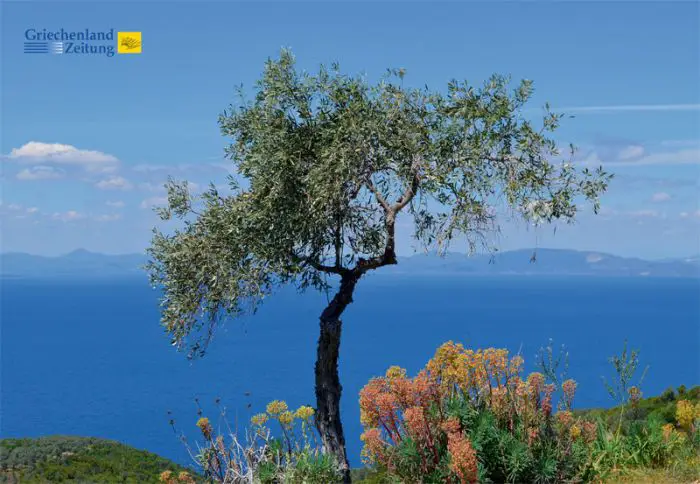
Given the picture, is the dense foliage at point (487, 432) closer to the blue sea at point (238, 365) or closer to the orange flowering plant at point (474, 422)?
the orange flowering plant at point (474, 422)

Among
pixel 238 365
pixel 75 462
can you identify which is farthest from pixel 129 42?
pixel 238 365

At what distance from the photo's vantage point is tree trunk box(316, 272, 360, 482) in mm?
13781

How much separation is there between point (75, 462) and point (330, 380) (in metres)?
20.5

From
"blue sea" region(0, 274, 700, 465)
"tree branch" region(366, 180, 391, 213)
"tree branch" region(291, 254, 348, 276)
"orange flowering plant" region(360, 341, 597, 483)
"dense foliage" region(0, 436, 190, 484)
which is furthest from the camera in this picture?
"blue sea" region(0, 274, 700, 465)

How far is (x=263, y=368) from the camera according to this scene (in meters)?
126

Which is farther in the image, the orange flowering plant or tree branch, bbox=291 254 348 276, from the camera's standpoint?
tree branch, bbox=291 254 348 276

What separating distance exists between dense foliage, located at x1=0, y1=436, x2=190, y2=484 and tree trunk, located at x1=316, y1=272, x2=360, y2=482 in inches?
470

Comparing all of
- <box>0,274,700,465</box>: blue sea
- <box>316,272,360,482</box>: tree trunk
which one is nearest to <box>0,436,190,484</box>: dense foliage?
<box>316,272,360,482</box>: tree trunk

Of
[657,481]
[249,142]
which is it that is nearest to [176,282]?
[249,142]

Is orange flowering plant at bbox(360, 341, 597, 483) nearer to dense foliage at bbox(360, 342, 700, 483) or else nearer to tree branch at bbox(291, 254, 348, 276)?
dense foliage at bbox(360, 342, 700, 483)

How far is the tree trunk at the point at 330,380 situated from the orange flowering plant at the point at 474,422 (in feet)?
11.8

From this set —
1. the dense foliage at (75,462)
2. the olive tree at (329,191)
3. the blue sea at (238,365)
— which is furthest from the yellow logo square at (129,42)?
the blue sea at (238,365)

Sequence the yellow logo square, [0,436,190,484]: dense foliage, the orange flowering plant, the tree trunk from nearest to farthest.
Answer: the orange flowering plant
the tree trunk
the yellow logo square
[0,436,190,484]: dense foliage

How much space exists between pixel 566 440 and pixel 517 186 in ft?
14.1
